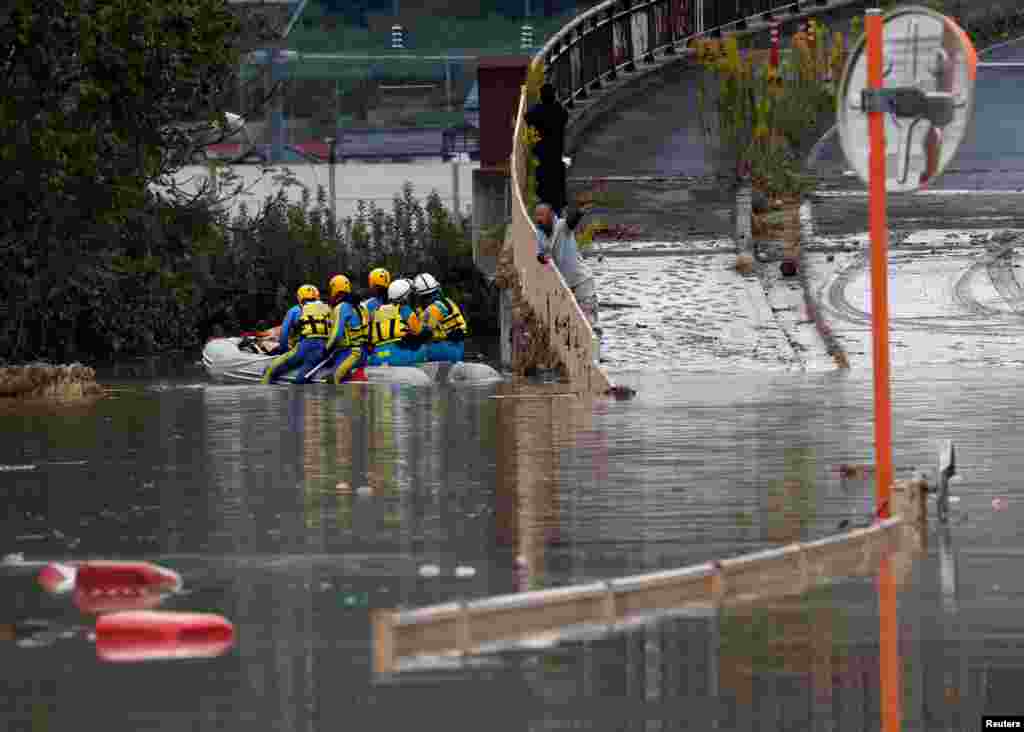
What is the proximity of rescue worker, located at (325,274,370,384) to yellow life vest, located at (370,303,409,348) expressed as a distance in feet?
0.38

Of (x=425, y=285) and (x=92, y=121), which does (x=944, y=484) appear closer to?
(x=92, y=121)

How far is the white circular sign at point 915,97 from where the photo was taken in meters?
10.5

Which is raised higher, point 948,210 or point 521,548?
point 948,210

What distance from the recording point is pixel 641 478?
44.4 feet

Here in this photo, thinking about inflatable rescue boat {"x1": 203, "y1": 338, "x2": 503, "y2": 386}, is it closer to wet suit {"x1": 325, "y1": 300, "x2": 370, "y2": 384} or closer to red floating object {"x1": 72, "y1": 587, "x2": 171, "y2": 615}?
wet suit {"x1": 325, "y1": 300, "x2": 370, "y2": 384}

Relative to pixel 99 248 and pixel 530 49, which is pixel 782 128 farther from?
pixel 530 49

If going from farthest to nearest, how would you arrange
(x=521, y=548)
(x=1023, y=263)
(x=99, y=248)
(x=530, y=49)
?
(x=530, y=49), (x=99, y=248), (x=1023, y=263), (x=521, y=548)

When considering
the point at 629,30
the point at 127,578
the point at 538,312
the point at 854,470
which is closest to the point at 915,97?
the point at 854,470

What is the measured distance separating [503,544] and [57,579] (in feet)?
6.84

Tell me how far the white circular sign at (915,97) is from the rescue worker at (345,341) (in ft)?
63.5

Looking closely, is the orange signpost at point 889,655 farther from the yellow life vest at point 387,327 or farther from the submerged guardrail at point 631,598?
the yellow life vest at point 387,327

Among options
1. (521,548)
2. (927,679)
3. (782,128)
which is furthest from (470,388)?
(927,679)

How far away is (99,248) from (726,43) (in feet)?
28.3

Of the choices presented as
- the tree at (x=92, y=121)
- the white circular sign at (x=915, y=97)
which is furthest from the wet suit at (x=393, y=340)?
the white circular sign at (x=915, y=97)
